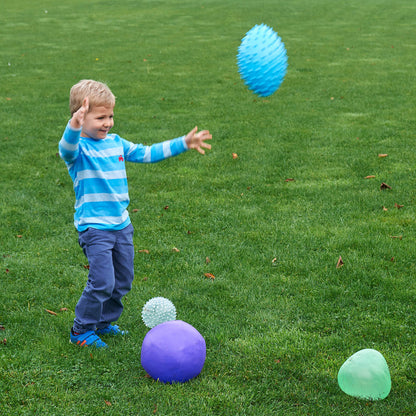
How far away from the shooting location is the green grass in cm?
359

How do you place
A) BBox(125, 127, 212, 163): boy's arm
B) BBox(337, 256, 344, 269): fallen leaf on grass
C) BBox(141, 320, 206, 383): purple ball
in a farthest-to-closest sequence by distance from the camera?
BBox(337, 256, 344, 269): fallen leaf on grass
BBox(125, 127, 212, 163): boy's arm
BBox(141, 320, 206, 383): purple ball

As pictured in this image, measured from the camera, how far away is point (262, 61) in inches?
183

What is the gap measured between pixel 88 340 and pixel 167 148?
1399 millimetres

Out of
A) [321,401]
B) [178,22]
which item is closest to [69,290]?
[321,401]

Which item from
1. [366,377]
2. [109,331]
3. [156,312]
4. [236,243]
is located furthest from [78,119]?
[236,243]

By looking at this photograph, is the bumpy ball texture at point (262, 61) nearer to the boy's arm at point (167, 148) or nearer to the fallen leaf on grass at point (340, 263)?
the boy's arm at point (167, 148)

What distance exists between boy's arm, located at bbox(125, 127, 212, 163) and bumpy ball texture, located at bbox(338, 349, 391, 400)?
169 centimetres

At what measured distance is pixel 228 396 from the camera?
3.46 metres

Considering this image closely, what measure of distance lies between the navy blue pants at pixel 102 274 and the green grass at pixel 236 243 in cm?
21

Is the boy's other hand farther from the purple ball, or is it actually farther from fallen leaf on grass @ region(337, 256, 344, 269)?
fallen leaf on grass @ region(337, 256, 344, 269)

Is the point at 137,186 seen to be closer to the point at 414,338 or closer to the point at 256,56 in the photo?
the point at 256,56

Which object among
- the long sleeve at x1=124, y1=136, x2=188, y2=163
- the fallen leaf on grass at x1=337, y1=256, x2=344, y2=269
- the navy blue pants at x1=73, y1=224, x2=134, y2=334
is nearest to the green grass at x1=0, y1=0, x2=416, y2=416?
the fallen leaf on grass at x1=337, y1=256, x2=344, y2=269

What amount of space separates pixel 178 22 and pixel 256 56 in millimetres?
20310

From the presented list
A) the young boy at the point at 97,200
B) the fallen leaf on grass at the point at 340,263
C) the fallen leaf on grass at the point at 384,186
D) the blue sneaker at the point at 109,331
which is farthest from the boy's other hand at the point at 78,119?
the fallen leaf on grass at the point at 384,186
